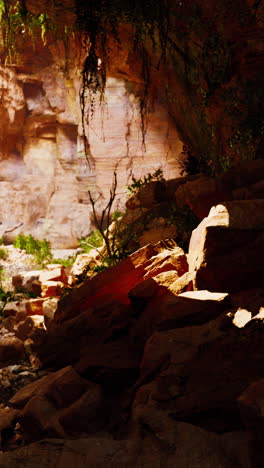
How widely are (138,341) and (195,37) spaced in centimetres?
504

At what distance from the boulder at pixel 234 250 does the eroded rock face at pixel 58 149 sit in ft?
37.1

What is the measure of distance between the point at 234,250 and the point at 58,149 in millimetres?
13629

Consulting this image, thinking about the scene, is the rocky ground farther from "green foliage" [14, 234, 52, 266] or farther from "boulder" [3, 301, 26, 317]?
"green foliage" [14, 234, 52, 266]

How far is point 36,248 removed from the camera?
46.2ft

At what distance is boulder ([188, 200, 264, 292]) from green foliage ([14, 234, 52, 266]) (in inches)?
392

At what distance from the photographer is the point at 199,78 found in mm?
6945

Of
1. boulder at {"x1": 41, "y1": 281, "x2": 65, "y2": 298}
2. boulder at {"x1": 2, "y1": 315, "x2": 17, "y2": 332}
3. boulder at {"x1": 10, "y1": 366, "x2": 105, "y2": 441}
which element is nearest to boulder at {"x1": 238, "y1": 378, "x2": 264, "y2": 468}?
boulder at {"x1": 10, "y1": 366, "x2": 105, "y2": 441}

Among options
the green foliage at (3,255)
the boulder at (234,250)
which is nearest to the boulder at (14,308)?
the boulder at (234,250)

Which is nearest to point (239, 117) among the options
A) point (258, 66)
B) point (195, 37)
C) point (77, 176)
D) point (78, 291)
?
point (258, 66)

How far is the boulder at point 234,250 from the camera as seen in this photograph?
3.77 m

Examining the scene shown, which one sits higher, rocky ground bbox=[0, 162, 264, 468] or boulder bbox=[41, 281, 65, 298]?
rocky ground bbox=[0, 162, 264, 468]

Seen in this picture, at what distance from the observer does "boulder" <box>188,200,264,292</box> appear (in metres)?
3.77

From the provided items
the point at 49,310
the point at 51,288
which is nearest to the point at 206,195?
the point at 49,310

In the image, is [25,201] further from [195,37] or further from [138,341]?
[138,341]
